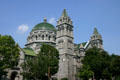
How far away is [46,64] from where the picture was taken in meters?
45.6

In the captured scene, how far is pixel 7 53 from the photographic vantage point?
137 feet

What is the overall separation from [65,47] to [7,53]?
2888 cm

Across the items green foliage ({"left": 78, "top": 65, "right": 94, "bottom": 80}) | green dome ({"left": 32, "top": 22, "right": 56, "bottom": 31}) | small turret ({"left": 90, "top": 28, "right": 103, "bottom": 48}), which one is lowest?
green foliage ({"left": 78, "top": 65, "right": 94, "bottom": 80})

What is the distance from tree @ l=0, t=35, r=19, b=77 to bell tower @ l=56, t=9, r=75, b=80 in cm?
2507

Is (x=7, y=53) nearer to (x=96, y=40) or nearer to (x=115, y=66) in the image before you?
(x=115, y=66)

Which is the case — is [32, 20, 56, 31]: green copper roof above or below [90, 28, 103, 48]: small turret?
above

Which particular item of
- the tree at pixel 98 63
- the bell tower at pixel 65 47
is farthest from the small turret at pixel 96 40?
the tree at pixel 98 63

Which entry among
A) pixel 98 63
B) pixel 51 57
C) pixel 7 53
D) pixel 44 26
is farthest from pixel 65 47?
pixel 7 53

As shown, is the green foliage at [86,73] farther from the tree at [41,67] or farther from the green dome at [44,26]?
the green dome at [44,26]

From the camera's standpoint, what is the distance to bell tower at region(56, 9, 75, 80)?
64.2 meters

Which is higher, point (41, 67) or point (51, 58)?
point (51, 58)

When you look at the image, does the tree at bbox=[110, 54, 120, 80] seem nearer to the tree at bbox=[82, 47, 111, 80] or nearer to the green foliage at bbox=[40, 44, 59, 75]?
the tree at bbox=[82, 47, 111, 80]

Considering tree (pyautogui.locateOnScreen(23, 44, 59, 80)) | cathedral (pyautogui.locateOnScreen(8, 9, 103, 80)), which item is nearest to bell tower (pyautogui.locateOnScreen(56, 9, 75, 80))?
cathedral (pyautogui.locateOnScreen(8, 9, 103, 80))

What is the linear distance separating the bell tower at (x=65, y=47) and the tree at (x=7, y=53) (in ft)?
82.2
